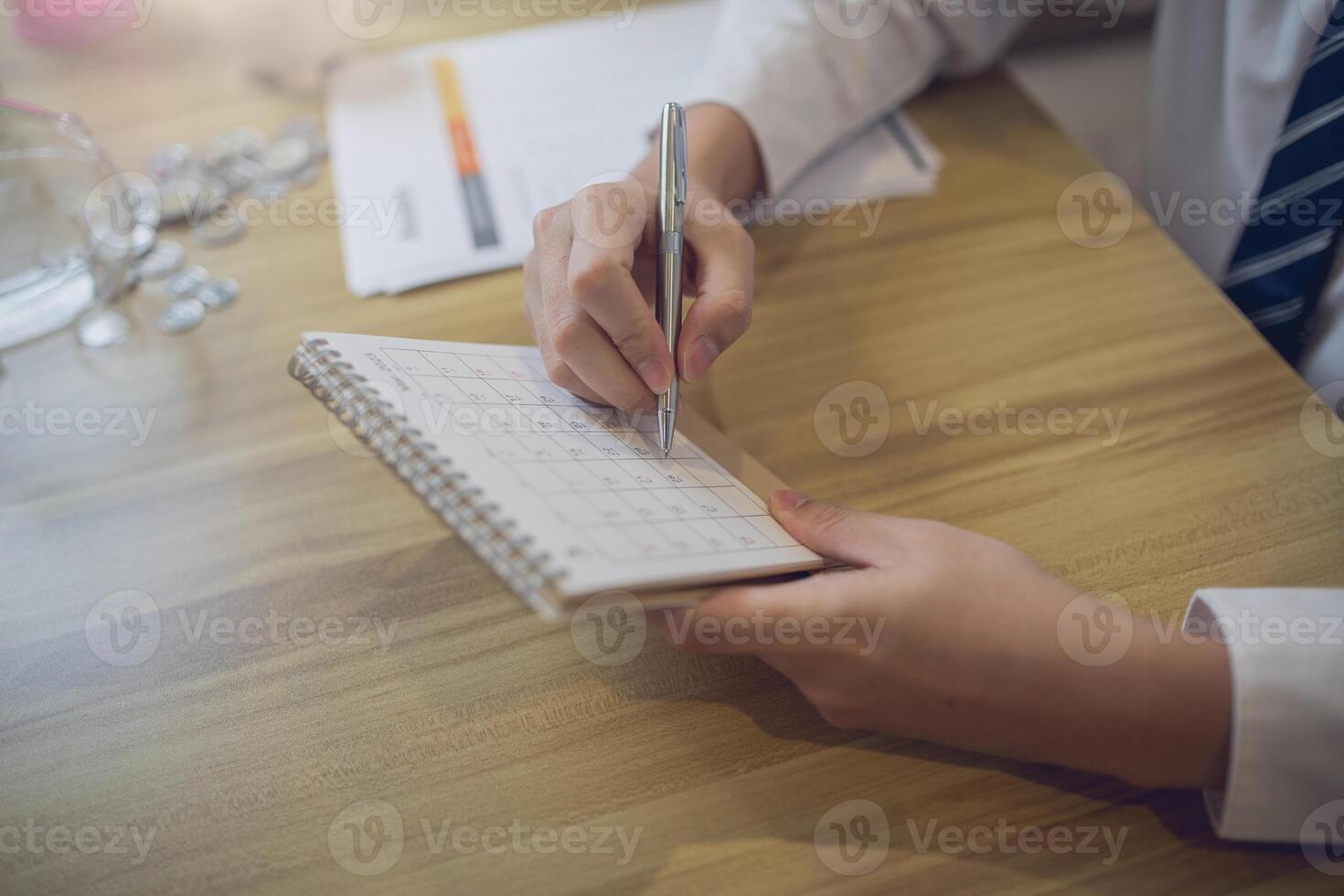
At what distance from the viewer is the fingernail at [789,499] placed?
2.00ft

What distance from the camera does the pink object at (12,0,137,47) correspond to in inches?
46.4

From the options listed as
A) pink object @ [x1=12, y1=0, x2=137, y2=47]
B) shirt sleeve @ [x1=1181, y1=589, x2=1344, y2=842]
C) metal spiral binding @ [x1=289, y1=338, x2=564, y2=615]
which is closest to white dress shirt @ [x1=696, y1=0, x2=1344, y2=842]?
shirt sleeve @ [x1=1181, y1=589, x2=1344, y2=842]

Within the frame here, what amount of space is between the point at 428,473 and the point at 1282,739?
1.62 feet

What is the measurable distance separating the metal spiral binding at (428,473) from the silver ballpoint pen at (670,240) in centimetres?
18

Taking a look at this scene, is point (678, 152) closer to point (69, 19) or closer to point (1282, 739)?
point (1282, 739)

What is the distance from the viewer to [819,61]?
0.89 m

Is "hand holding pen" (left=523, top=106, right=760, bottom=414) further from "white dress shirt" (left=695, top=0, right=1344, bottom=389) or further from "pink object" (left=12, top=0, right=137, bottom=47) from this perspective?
"pink object" (left=12, top=0, right=137, bottom=47)

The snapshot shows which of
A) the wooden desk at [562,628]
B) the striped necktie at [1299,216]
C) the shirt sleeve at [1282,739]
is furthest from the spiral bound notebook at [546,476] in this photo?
the striped necktie at [1299,216]

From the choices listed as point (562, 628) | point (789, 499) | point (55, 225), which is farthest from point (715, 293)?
point (55, 225)

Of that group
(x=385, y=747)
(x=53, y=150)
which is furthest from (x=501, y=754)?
(x=53, y=150)

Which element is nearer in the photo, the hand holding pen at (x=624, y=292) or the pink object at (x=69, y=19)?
the hand holding pen at (x=624, y=292)

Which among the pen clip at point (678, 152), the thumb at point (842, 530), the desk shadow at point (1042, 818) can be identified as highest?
the pen clip at point (678, 152)

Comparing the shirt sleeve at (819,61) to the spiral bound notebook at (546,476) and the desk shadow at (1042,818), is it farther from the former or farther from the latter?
the desk shadow at (1042,818)

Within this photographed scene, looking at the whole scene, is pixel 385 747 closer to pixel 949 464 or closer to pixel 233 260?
pixel 949 464
